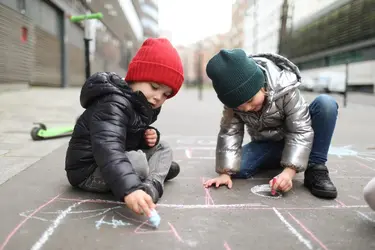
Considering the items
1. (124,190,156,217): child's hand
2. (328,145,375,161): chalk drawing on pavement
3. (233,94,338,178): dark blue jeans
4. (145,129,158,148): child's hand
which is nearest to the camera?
(124,190,156,217): child's hand

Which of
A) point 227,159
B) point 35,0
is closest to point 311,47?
point 35,0

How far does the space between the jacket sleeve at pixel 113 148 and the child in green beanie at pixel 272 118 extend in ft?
1.90

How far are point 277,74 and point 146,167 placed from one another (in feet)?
3.09

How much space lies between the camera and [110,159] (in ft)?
5.45

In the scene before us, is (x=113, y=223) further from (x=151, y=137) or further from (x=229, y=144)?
(x=229, y=144)

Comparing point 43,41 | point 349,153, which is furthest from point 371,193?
point 43,41

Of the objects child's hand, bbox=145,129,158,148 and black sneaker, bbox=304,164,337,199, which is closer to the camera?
black sneaker, bbox=304,164,337,199

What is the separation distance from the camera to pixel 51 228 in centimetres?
156

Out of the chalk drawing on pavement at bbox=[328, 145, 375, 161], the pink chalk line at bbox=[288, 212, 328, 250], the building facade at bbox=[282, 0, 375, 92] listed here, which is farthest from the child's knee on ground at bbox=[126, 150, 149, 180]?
the building facade at bbox=[282, 0, 375, 92]

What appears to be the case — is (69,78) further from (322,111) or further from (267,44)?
(267,44)

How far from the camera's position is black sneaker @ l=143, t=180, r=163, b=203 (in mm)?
1867

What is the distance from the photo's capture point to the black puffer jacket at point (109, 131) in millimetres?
1642

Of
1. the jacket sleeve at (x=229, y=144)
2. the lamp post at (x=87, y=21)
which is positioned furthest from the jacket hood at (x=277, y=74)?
→ the lamp post at (x=87, y=21)

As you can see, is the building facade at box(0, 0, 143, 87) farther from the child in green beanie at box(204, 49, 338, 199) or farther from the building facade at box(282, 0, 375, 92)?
the building facade at box(282, 0, 375, 92)
